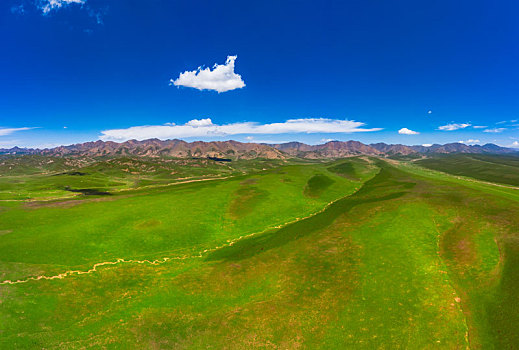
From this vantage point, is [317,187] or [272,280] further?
[317,187]

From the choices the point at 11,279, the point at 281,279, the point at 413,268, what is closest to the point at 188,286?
the point at 281,279

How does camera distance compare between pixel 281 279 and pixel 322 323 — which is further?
pixel 281 279

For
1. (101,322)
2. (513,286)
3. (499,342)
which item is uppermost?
(513,286)

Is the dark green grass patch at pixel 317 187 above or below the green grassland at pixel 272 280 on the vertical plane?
above

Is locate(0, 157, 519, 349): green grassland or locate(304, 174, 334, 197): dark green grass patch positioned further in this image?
locate(304, 174, 334, 197): dark green grass patch

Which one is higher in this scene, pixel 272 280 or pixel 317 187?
pixel 317 187

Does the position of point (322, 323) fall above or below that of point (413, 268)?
below

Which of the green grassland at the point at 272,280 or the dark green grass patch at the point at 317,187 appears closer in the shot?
the green grassland at the point at 272,280

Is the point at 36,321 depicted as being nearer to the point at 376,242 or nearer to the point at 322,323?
the point at 322,323
